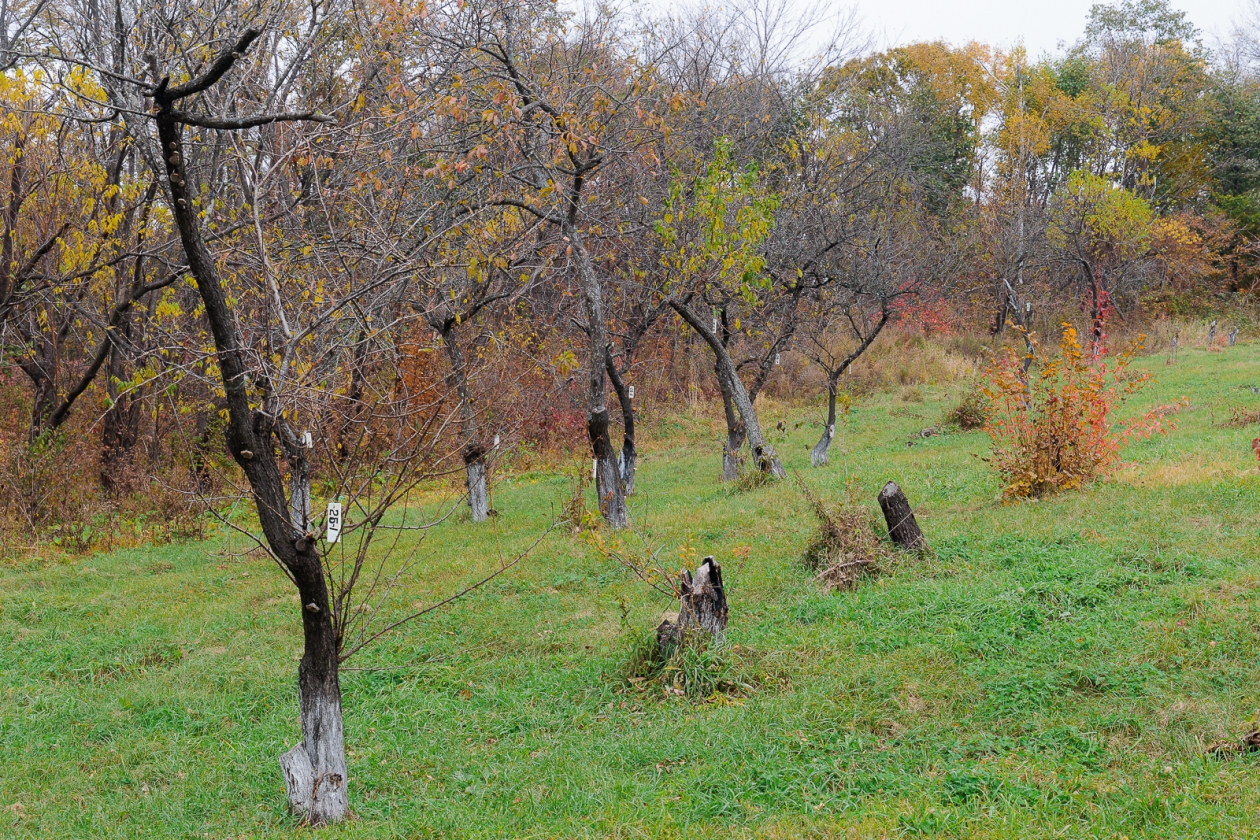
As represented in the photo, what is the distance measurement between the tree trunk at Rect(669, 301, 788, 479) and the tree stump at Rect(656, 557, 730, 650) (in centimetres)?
729

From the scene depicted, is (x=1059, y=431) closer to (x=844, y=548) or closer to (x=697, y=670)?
(x=844, y=548)

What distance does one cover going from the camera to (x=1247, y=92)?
36656 millimetres

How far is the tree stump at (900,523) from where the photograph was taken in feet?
25.8

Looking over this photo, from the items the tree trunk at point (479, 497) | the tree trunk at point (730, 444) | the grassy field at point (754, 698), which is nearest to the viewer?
the grassy field at point (754, 698)

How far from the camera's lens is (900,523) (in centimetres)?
790

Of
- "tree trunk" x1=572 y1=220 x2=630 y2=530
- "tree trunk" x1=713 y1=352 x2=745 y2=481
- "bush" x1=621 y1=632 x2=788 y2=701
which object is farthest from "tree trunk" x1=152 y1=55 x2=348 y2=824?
"tree trunk" x1=713 y1=352 x2=745 y2=481

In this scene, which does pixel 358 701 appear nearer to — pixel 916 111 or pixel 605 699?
pixel 605 699

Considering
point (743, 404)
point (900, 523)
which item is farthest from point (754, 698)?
point (743, 404)

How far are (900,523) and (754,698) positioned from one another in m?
2.85

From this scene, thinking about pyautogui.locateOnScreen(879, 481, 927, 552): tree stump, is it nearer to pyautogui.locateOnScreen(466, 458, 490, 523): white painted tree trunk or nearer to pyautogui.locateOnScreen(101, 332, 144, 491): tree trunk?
pyautogui.locateOnScreen(466, 458, 490, 523): white painted tree trunk

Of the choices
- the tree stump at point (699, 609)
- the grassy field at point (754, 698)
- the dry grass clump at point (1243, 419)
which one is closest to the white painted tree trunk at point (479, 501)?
the grassy field at point (754, 698)

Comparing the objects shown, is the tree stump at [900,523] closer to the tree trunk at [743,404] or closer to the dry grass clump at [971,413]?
the tree trunk at [743,404]

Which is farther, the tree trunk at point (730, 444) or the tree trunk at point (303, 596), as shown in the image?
the tree trunk at point (730, 444)

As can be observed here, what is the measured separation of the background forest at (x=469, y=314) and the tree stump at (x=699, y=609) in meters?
0.03
